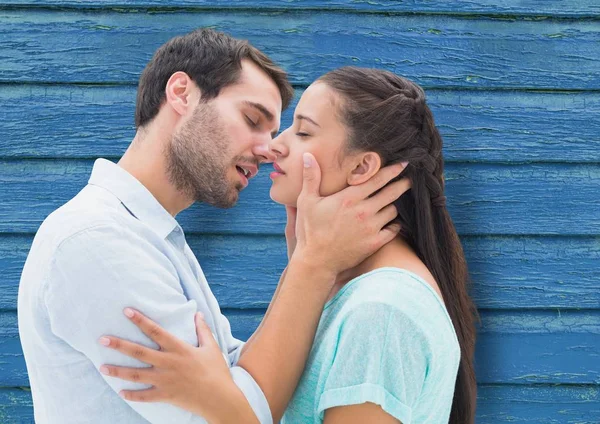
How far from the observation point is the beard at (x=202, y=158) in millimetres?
1846

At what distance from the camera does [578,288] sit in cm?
245

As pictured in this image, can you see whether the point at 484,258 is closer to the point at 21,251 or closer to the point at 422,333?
the point at 422,333

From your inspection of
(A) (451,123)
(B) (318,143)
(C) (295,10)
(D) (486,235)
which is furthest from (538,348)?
(C) (295,10)

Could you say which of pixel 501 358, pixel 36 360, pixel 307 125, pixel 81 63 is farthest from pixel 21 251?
pixel 501 358

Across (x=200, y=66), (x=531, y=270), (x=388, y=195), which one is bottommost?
(x=531, y=270)

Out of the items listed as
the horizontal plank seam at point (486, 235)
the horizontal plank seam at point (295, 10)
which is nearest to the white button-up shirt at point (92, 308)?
the horizontal plank seam at point (486, 235)

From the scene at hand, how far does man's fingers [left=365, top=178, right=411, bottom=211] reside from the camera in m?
1.57

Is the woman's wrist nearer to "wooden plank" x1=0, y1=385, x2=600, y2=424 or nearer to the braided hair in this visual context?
the braided hair

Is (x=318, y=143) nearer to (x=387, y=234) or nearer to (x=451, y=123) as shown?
(x=387, y=234)

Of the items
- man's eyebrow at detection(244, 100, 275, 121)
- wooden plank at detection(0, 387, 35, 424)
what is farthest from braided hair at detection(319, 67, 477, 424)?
wooden plank at detection(0, 387, 35, 424)

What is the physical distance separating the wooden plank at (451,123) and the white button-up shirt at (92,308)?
853 millimetres

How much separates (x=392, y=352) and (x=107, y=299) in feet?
1.87

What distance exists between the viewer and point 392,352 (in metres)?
1.32

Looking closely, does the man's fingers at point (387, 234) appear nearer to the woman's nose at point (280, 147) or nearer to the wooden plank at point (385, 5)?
the woman's nose at point (280, 147)
